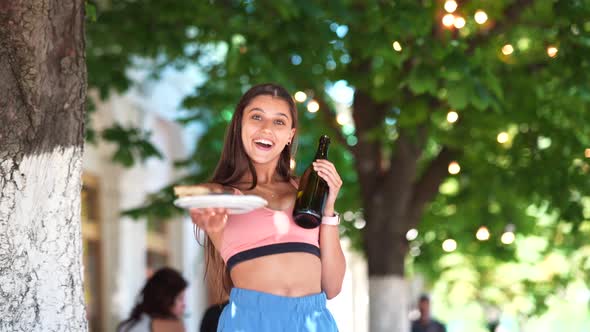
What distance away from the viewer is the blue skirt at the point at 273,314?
3412 millimetres

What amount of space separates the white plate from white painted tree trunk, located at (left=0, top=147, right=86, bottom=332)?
1.06 metres

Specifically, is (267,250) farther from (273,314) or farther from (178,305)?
(178,305)

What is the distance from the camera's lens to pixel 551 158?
1020 cm

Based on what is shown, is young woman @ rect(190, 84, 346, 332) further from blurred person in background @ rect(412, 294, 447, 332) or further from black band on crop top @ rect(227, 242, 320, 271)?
blurred person in background @ rect(412, 294, 447, 332)

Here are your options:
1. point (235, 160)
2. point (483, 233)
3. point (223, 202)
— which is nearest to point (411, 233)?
point (483, 233)

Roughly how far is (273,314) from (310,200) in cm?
41

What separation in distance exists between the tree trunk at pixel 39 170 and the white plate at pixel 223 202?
1.06m

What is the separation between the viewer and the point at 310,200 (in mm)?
3570

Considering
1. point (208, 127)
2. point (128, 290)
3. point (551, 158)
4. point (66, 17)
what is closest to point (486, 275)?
point (128, 290)

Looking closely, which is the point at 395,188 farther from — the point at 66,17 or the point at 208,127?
the point at 66,17

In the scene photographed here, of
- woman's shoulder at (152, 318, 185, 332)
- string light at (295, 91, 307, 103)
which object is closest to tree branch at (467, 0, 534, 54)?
string light at (295, 91, 307, 103)

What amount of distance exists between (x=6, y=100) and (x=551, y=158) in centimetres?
711

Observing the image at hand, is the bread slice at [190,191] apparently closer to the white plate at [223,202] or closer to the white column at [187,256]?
the white plate at [223,202]

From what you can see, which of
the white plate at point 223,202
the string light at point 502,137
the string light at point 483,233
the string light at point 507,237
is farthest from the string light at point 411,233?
the white plate at point 223,202
